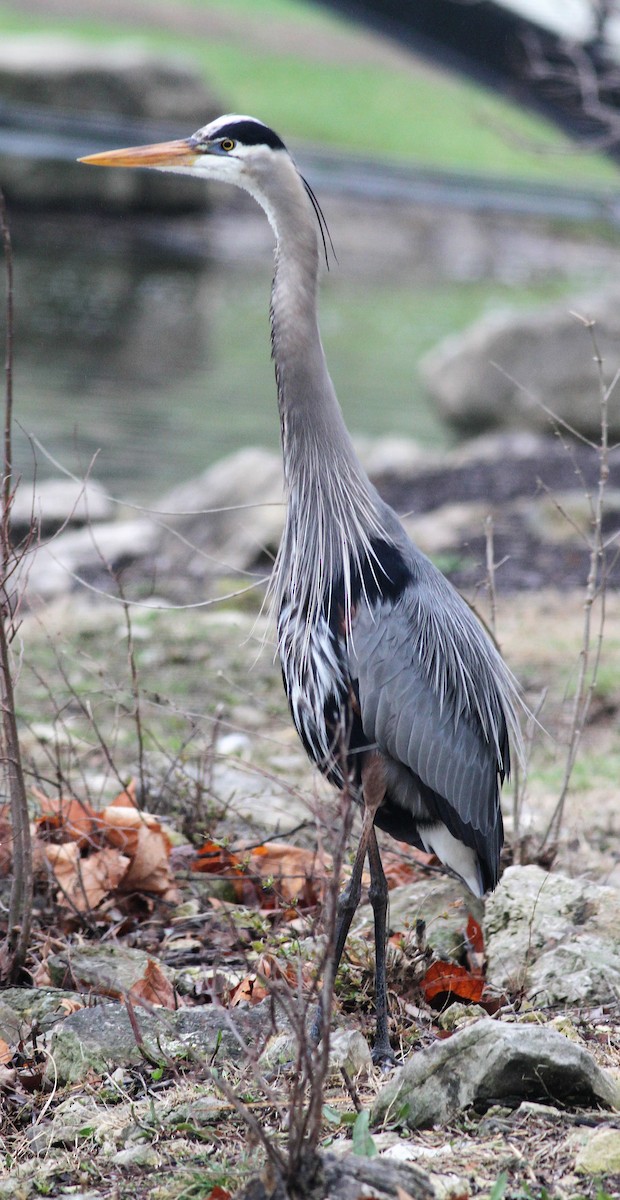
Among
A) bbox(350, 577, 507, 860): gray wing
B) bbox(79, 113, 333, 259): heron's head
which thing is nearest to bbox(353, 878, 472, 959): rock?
bbox(350, 577, 507, 860): gray wing

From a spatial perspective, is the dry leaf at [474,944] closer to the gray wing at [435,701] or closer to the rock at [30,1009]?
the gray wing at [435,701]

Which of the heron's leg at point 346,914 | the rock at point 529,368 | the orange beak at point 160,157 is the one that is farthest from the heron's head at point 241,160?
the rock at point 529,368

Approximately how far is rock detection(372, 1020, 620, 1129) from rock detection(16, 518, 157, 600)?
634 cm

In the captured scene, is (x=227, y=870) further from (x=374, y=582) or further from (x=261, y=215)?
(x=261, y=215)

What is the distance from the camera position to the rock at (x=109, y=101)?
121ft

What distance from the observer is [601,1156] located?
269 centimetres

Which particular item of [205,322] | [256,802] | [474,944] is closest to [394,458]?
[256,802]

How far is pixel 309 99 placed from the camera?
2098 inches

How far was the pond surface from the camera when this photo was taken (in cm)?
1501

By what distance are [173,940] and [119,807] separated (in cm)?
56

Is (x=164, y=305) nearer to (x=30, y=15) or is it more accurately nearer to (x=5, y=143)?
(x=5, y=143)

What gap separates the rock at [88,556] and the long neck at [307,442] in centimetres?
523

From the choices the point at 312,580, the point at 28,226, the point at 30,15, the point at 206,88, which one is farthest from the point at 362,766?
the point at 30,15

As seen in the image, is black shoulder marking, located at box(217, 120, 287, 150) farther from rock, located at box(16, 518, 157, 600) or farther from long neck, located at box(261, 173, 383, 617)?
rock, located at box(16, 518, 157, 600)
